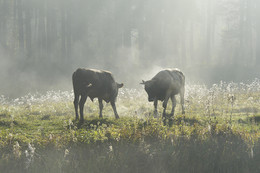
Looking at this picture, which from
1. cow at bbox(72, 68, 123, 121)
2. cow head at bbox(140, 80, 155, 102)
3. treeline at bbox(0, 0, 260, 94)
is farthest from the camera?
treeline at bbox(0, 0, 260, 94)

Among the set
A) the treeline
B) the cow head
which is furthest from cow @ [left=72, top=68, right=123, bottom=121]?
the treeline

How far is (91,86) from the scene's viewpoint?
11266 millimetres

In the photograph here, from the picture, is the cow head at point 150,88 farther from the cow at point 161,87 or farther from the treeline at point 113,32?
the treeline at point 113,32

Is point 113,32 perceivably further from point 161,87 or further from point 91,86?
point 91,86

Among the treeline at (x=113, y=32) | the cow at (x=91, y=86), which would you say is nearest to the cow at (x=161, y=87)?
the cow at (x=91, y=86)

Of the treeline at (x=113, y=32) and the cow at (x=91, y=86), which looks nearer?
the cow at (x=91, y=86)

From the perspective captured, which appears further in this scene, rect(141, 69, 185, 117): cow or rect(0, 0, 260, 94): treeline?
rect(0, 0, 260, 94): treeline

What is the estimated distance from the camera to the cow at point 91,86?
10953 millimetres

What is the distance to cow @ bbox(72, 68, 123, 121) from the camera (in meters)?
11.0

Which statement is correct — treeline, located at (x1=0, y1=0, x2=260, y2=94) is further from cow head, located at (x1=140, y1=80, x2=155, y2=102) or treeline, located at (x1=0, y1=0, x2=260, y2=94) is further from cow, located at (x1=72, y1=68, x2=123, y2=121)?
cow head, located at (x1=140, y1=80, x2=155, y2=102)

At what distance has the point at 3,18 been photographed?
49.0m

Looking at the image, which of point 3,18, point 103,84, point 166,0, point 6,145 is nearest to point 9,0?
point 3,18

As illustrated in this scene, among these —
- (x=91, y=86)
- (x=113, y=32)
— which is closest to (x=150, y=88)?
(x=91, y=86)

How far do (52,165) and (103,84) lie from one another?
6590mm
